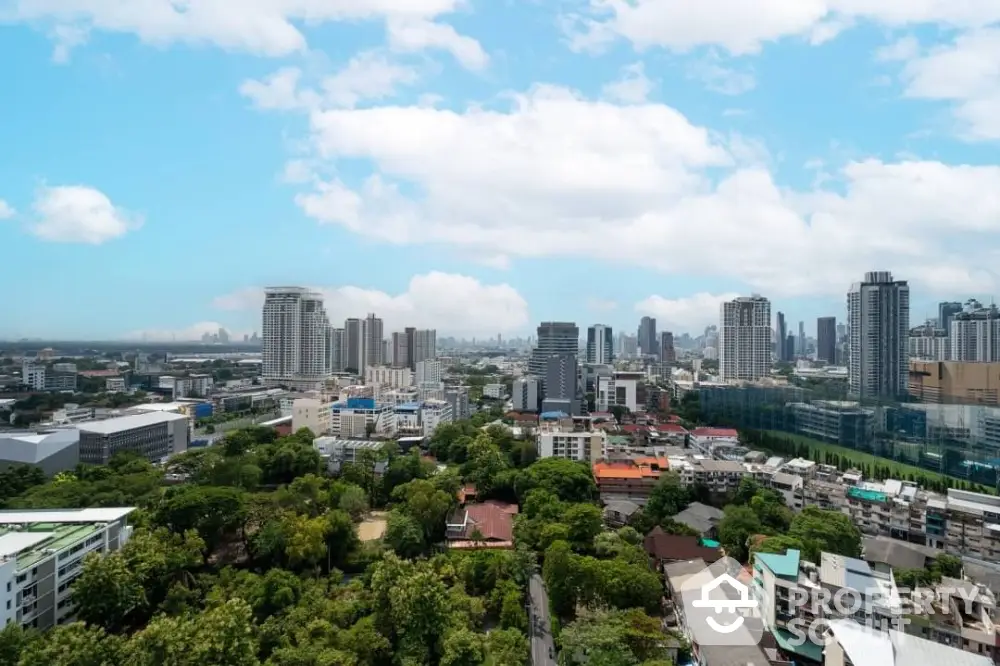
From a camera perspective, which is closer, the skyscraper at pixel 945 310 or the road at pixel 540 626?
the road at pixel 540 626

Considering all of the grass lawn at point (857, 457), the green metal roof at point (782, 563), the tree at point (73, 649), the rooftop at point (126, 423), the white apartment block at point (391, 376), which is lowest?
the grass lawn at point (857, 457)

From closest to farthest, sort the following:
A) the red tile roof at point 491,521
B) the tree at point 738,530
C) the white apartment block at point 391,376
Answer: the tree at point 738,530, the red tile roof at point 491,521, the white apartment block at point 391,376

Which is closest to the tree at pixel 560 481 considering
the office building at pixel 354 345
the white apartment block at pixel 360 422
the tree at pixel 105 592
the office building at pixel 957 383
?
the tree at pixel 105 592

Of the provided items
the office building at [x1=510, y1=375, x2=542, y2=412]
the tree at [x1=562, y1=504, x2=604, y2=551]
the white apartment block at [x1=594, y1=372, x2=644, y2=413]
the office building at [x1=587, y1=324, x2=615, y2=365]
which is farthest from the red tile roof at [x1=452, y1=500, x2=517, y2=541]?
the office building at [x1=587, y1=324, x2=615, y2=365]

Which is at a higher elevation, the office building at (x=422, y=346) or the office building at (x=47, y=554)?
the office building at (x=422, y=346)

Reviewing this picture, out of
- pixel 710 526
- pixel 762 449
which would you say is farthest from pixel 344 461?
pixel 762 449

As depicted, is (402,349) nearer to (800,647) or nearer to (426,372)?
(426,372)

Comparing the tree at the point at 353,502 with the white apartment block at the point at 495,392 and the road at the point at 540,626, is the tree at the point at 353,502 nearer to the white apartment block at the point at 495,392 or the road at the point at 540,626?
the road at the point at 540,626

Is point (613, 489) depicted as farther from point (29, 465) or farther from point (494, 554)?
point (29, 465)
